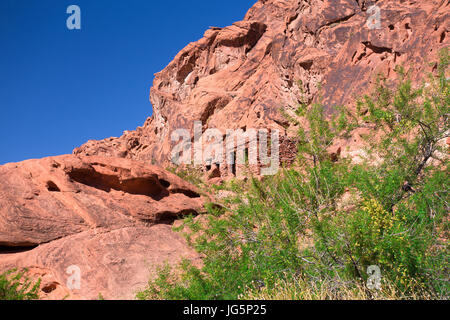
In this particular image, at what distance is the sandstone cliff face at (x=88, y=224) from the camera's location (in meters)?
8.89

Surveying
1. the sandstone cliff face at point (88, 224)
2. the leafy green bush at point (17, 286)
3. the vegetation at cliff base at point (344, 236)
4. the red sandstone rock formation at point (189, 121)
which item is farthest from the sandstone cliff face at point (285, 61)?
the leafy green bush at point (17, 286)

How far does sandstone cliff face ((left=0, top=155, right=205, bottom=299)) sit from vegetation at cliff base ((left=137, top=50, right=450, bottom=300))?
1647 millimetres

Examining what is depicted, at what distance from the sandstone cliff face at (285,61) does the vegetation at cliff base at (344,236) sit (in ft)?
10.0

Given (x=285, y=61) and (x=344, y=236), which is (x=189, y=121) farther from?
(x=344, y=236)

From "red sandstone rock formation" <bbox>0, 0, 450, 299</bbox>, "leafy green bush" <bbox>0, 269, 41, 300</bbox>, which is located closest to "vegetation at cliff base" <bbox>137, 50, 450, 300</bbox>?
"red sandstone rock formation" <bbox>0, 0, 450, 299</bbox>

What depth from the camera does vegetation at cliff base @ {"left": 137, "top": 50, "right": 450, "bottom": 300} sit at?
5.85m

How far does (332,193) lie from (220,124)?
20.2 meters

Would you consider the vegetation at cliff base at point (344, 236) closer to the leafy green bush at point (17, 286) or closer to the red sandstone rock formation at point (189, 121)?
the red sandstone rock formation at point (189, 121)

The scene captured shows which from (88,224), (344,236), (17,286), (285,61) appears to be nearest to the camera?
(344,236)

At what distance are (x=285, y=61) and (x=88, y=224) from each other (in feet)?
69.1

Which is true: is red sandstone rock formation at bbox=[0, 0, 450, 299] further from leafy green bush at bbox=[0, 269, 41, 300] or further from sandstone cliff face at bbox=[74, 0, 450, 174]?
leafy green bush at bbox=[0, 269, 41, 300]

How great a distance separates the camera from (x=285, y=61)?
84.8 ft

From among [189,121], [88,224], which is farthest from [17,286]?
[189,121]
